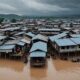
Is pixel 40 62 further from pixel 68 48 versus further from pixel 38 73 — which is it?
pixel 68 48

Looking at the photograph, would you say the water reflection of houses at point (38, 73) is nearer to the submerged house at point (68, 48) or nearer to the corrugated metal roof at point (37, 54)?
the corrugated metal roof at point (37, 54)

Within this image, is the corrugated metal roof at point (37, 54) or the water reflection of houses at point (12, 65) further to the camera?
the water reflection of houses at point (12, 65)

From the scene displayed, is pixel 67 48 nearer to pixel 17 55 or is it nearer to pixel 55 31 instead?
pixel 17 55

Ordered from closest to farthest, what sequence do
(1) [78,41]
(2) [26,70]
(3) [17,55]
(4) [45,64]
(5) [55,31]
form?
1. (2) [26,70]
2. (4) [45,64]
3. (3) [17,55]
4. (1) [78,41]
5. (5) [55,31]

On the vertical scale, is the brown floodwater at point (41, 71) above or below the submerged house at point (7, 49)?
below

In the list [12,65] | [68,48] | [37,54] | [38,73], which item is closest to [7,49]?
[12,65]

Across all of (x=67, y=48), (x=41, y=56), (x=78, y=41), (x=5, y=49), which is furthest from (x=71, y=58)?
(x=5, y=49)

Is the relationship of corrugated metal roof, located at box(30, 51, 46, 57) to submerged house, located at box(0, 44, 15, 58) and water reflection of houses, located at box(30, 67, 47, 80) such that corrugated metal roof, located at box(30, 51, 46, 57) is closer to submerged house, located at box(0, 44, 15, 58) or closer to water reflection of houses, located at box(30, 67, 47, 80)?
water reflection of houses, located at box(30, 67, 47, 80)

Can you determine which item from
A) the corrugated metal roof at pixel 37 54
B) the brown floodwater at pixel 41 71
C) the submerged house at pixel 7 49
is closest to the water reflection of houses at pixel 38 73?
the brown floodwater at pixel 41 71

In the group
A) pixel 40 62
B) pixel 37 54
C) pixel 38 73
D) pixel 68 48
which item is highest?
pixel 68 48
